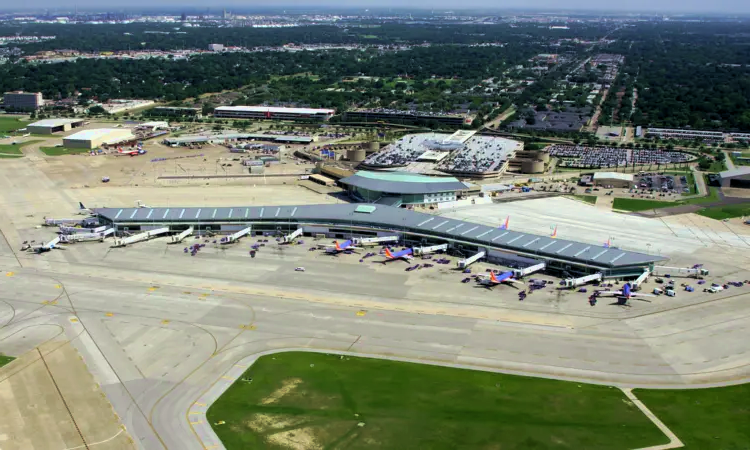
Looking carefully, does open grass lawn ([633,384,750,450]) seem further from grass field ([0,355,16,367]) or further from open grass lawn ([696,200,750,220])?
open grass lawn ([696,200,750,220])

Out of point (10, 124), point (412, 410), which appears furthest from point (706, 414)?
point (10, 124)

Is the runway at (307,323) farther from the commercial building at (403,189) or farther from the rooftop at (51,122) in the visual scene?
the rooftop at (51,122)

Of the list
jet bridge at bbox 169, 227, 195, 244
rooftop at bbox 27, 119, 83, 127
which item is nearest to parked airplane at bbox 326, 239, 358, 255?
jet bridge at bbox 169, 227, 195, 244

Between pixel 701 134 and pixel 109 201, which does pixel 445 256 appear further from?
pixel 701 134

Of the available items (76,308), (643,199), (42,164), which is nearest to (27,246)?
(76,308)

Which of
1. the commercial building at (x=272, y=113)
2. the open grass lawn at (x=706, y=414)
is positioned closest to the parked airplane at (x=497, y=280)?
the open grass lawn at (x=706, y=414)

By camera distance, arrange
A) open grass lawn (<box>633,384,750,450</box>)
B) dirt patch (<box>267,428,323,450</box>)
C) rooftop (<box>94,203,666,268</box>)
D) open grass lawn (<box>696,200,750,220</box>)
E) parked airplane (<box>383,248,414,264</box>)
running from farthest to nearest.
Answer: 1. open grass lawn (<box>696,200,750,220</box>)
2. parked airplane (<box>383,248,414,264</box>)
3. rooftop (<box>94,203,666,268</box>)
4. open grass lawn (<box>633,384,750,450</box>)
5. dirt patch (<box>267,428,323,450</box>)
